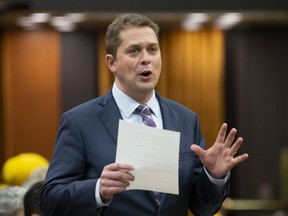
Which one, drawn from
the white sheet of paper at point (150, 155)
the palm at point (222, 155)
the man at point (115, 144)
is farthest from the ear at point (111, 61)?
the palm at point (222, 155)

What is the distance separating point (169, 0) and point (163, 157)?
490 cm

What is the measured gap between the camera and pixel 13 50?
8.85 m

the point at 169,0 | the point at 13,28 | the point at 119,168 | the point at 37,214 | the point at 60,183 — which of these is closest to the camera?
the point at 119,168

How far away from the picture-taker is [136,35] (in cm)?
255

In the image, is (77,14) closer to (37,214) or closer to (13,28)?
(13,28)

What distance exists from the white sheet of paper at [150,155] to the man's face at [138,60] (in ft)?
0.69

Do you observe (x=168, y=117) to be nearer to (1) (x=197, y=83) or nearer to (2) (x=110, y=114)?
(2) (x=110, y=114)

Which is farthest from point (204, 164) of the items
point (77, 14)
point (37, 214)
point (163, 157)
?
point (77, 14)

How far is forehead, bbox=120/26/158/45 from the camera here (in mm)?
2547

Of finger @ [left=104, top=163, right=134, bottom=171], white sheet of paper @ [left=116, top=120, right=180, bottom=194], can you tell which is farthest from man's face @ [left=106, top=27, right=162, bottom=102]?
finger @ [left=104, top=163, right=134, bottom=171]

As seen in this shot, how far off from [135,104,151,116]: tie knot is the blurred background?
6.14 m

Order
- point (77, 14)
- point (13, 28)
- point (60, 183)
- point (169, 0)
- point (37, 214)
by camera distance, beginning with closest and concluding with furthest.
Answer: point (60, 183), point (37, 214), point (169, 0), point (77, 14), point (13, 28)

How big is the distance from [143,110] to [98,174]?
278 mm

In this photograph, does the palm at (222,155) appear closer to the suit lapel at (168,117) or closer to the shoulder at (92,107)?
the suit lapel at (168,117)
